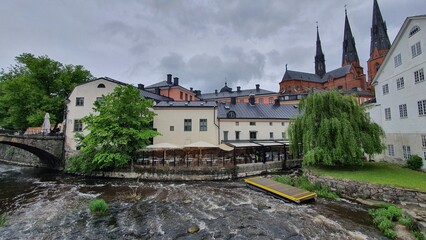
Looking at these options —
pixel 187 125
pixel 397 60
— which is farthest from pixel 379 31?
pixel 187 125

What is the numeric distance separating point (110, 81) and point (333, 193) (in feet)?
80.1

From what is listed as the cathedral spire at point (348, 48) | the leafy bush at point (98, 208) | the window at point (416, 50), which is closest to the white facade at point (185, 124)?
the leafy bush at point (98, 208)

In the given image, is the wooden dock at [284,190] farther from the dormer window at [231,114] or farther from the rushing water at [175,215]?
the dormer window at [231,114]

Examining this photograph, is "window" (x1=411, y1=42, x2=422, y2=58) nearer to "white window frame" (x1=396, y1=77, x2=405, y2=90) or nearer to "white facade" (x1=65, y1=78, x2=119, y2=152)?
"white window frame" (x1=396, y1=77, x2=405, y2=90)

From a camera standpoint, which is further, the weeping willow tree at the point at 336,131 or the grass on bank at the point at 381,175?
the weeping willow tree at the point at 336,131

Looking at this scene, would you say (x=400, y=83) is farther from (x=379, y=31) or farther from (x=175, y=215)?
(x=379, y=31)

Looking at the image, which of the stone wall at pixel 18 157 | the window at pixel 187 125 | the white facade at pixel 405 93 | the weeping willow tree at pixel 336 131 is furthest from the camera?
the stone wall at pixel 18 157

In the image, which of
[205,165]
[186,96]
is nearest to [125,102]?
[205,165]

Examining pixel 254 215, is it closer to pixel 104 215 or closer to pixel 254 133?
pixel 104 215

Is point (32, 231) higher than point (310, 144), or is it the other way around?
point (310, 144)

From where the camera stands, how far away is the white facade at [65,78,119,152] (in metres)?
22.7

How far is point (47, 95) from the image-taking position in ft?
83.5

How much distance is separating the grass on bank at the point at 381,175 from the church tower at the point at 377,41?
184 ft

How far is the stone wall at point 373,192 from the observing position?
9.77 m
